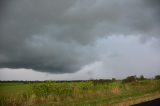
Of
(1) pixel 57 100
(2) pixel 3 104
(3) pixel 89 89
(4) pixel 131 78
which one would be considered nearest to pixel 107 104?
(1) pixel 57 100

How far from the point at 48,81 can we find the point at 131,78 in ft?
209

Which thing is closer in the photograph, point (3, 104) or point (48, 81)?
point (3, 104)

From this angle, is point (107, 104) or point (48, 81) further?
point (48, 81)

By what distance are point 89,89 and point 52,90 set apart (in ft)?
19.0

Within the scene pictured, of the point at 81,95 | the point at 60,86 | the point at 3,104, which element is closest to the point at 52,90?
the point at 60,86

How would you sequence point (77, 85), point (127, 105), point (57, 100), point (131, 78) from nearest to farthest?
point (127, 105)
point (57, 100)
point (77, 85)
point (131, 78)

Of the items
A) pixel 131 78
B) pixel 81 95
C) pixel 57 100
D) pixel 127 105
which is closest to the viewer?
pixel 127 105

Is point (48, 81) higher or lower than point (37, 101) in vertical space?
higher

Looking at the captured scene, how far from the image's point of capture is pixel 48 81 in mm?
30484

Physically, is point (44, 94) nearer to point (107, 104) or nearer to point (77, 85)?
point (77, 85)

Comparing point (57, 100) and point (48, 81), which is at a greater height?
point (48, 81)

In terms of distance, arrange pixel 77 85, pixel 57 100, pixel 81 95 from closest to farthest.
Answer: pixel 57 100, pixel 81 95, pixel 77 85

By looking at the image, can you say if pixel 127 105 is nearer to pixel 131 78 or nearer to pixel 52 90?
pixel 52 90

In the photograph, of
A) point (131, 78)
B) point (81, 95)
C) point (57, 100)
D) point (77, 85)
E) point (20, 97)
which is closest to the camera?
point (20, 97)
